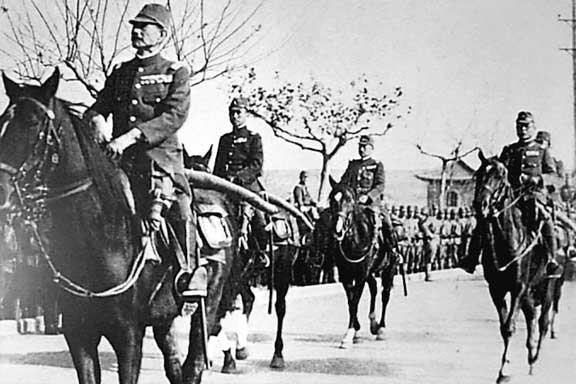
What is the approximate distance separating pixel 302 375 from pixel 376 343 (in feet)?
1.25

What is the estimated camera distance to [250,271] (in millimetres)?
3914

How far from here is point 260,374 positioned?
3904 millimetres

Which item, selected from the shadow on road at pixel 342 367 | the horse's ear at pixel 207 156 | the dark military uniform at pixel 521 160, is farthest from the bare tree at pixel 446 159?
the horse's ear at pixel 207 156

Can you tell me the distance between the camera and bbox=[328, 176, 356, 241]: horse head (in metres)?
4.11

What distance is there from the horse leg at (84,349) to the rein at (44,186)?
159mm

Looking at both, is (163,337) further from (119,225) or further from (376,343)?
(376,343)

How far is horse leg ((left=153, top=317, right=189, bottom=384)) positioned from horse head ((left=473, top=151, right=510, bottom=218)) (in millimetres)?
1535

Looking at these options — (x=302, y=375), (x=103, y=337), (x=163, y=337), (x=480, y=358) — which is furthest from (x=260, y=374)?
(x=480, y=358)

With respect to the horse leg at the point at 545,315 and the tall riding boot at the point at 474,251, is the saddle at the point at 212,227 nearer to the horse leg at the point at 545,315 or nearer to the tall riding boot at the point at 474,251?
the tall riding boot at the point at 474,251

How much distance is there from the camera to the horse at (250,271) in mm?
3805

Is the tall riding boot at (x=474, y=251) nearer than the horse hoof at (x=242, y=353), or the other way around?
the horse hoof at (x=242, y=353)

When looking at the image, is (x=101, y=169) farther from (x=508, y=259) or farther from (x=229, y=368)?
(x=508, y=259)

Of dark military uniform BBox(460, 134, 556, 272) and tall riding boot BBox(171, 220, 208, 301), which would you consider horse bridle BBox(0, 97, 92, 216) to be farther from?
dark military uniform BBox(460, 134, 556, 272)

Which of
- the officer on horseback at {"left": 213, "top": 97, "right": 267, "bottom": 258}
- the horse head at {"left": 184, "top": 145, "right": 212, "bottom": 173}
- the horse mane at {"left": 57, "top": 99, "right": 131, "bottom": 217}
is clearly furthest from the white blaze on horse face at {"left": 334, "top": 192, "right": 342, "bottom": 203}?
the horse mane at {"left": 57, "top": 99, "right": 131, "bottom": 217}
